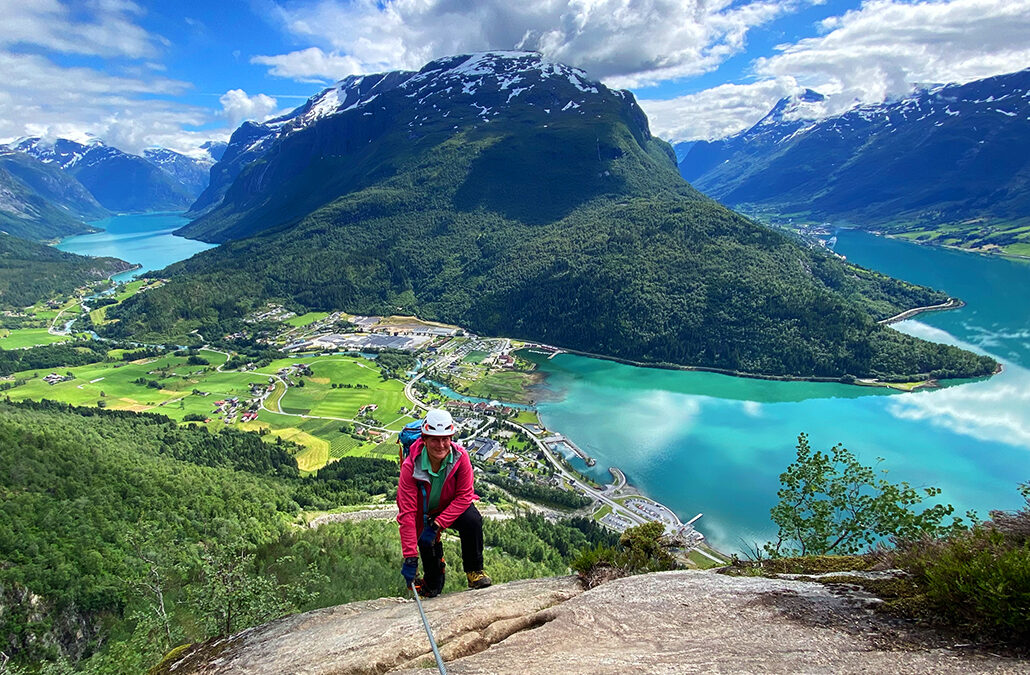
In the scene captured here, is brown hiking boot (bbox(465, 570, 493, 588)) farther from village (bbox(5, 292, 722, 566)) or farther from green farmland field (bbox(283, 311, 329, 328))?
green farmland field (bbox(283, 311, 329, 328))

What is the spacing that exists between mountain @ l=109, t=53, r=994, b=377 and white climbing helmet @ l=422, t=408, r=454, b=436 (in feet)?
268

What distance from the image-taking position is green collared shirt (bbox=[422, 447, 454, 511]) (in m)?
6.07

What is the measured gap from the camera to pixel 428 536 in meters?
6.31

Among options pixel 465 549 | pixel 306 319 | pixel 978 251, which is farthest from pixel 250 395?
pixel 978 251

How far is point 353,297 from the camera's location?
411 feet

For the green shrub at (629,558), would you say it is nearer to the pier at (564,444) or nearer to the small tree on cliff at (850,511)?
the small tree on cliff at (850,511)

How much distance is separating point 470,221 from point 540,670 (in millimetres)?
147521

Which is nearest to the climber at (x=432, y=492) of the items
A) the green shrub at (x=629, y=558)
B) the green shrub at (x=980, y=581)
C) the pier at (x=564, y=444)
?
the green shrub at (x=629, y=558)

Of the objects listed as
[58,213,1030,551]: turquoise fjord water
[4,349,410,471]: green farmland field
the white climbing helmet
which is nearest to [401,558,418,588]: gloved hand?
the white climbing helmet

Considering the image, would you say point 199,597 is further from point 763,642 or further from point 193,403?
point 193,403

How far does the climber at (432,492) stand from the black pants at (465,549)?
0.04ft

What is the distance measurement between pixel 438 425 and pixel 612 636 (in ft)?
9.35

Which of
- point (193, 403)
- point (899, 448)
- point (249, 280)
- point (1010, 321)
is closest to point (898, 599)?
point (899, 448)

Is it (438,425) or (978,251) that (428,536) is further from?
(978,251)
